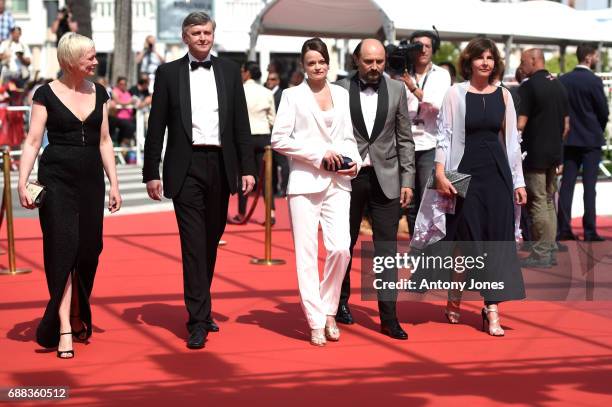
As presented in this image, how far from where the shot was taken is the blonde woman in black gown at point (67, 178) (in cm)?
754

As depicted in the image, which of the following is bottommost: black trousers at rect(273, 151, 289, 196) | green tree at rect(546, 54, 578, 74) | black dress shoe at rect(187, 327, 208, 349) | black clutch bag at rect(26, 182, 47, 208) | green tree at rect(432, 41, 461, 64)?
black trousers at rect(273, 151, 289, 196)

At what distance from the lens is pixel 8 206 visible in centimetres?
1117

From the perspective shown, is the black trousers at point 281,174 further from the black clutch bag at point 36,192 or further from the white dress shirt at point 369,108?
the black clutch bag at point 36,192

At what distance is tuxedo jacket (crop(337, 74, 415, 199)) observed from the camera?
8055 mm

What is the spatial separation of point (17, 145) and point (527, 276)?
1278 cm

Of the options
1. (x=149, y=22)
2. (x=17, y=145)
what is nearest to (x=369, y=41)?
(x=17, y=145)

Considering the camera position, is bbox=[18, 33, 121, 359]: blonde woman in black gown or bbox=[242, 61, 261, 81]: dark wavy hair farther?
bbox=[242, 61, 261, 81]: dark wavy hair

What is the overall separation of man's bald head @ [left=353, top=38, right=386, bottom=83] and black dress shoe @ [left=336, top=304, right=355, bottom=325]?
5.30 ft

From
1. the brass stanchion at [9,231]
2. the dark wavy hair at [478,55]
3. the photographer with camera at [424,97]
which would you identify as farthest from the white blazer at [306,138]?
the brass stanchion at [9,231]

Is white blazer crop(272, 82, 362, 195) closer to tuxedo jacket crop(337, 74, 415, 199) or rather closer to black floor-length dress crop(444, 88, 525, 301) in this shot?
tuxedo jacket crop(337, 74, 415, 199)

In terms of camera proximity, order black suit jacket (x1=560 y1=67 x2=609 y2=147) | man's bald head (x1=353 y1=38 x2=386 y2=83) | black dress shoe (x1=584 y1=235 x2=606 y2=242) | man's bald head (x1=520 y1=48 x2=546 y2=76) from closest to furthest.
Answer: man's bald head (x1=353 y1=38 x2=386 y2=83) < man's bald head (x1=520 y1=48 x2=546 y2=76) < black suit jacket (x1=560 y1=67 x2=609 y2=147) < black dress shoe (x1=584 y1=235 x2=606 y2=242)

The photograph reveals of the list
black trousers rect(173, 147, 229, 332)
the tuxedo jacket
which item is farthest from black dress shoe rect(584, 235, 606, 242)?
black trousers rect(173, 147, 229, 332)

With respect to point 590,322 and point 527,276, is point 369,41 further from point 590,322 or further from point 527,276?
point 527,276

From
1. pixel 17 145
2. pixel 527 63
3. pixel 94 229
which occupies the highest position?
pixel 527 63
